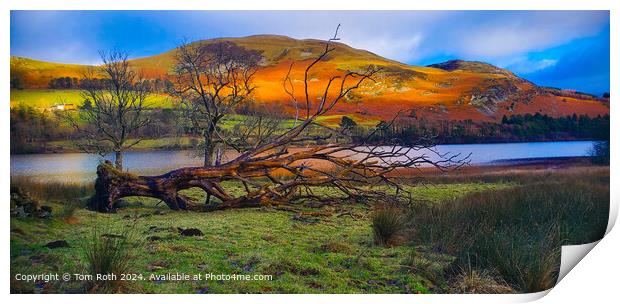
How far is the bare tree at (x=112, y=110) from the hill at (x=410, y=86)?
21 centimetres

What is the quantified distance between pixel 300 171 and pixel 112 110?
109 inches

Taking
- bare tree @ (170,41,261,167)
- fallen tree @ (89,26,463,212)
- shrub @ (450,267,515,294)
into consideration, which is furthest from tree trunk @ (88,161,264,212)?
shrub @ (450,267,515,294)

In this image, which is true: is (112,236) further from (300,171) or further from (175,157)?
(300,171)

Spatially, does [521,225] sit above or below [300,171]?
below

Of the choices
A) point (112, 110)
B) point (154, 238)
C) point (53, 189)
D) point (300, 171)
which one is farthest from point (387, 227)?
point (53, 189)

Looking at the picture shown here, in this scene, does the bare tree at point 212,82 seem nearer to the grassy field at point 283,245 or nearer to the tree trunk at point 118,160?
the tree trunk at point 118,160

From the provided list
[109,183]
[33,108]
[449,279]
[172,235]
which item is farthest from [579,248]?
[33,108]

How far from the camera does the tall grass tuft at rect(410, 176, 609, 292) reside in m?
6.98

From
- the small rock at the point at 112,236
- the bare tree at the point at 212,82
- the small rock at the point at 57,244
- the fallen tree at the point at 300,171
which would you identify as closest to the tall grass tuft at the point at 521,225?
the fallen tree at the point at 300,171

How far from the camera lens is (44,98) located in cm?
782

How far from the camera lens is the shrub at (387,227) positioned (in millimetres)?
7562

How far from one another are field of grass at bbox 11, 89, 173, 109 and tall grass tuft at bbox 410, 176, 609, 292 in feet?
14.2

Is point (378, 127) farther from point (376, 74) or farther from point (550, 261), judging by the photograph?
point (550, 261)

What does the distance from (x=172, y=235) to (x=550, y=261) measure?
469cm
